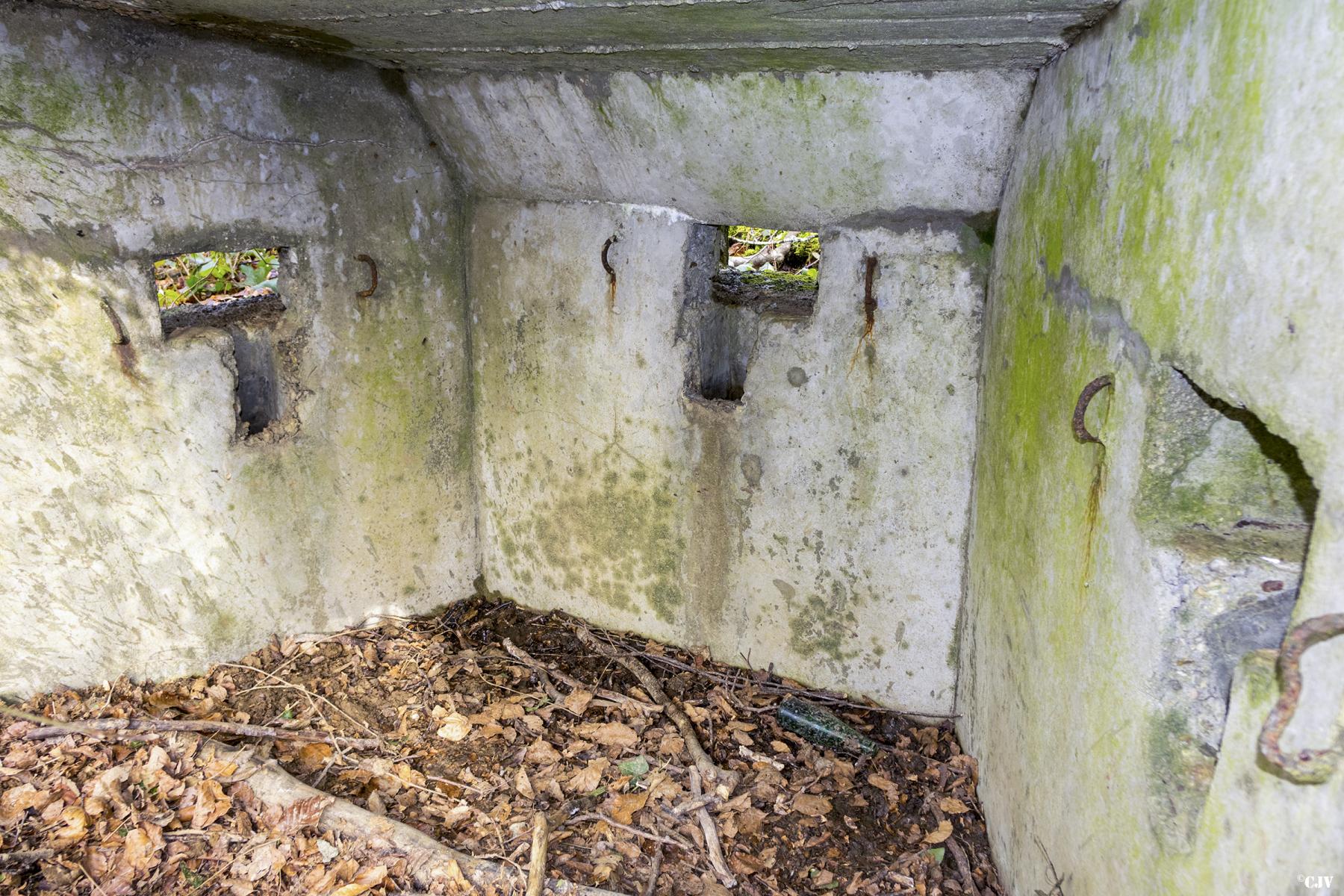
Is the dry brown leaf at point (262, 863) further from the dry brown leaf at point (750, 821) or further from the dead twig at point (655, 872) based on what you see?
the dry brown leaf at point (750, 821)

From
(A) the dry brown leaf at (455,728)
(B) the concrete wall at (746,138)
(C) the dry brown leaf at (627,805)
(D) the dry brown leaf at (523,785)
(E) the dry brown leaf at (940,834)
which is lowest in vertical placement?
(C) the dry brown leaf at (627,805)

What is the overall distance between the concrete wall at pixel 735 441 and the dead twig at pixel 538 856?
128 cm

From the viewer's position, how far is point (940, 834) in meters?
3.16

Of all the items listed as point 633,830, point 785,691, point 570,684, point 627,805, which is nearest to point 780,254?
point 785,691

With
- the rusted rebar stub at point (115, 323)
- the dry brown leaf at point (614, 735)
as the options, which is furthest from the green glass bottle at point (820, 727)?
the rusted rebar stub at point (115, 323)

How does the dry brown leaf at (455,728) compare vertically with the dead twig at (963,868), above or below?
above

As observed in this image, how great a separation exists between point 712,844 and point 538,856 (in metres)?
0.62

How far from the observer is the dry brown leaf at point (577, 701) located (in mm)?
3844

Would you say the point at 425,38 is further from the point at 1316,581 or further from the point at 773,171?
the point at 1316,581

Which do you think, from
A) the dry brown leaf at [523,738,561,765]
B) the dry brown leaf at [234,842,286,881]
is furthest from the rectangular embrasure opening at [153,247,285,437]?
the dry brown leaf at [523,738,561,765]

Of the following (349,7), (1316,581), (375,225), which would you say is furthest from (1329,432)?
(375,225)

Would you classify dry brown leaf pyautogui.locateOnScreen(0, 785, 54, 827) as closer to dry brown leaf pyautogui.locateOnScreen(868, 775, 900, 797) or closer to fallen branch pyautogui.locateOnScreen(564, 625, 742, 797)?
fallen branch pyautogui.locateOnScreen(564, 625, 742, 797)

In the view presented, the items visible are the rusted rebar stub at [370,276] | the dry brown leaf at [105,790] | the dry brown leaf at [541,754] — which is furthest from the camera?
the rusted rebar stub at [370,276]

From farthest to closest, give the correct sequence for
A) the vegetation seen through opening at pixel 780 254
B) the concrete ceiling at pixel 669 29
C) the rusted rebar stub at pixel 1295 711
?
the vegetation seen through opening at pixel 780 254
the concrete ceiling at pixel 669 29
the rusted rebar stub at pixel 1295 711
